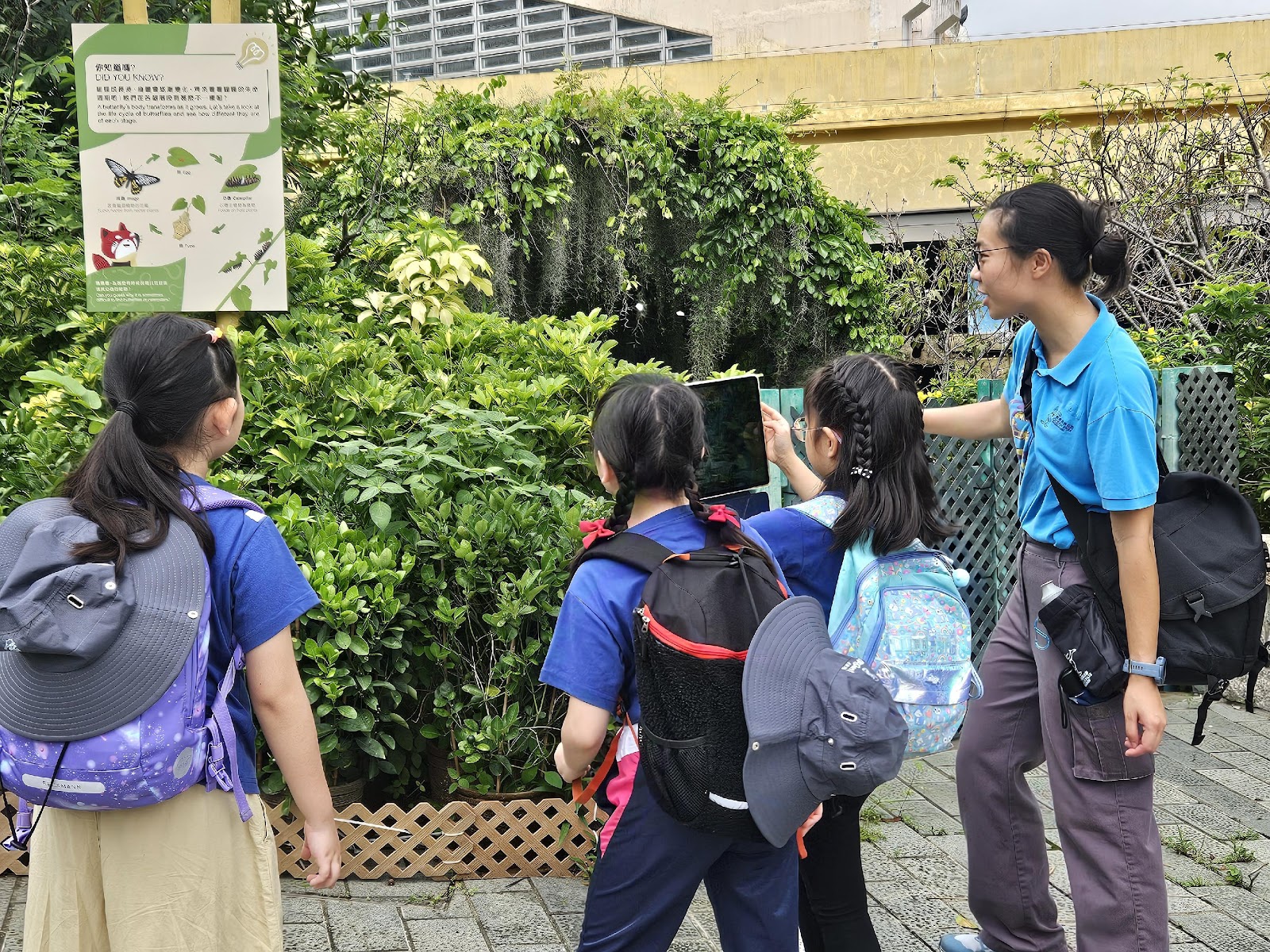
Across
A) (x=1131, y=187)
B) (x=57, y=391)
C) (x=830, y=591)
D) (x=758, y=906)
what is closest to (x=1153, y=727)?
(x=830, y=591)

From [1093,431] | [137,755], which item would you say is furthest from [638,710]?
[1093,431]

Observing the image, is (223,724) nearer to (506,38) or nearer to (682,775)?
(682,775)

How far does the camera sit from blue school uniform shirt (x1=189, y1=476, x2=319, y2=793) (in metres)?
1.90

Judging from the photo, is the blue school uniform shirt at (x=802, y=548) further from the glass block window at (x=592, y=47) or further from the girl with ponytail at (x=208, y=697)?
the glass block window at (x=592, y=47)

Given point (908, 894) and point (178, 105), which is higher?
point (178, 105)

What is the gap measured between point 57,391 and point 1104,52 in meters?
16.4

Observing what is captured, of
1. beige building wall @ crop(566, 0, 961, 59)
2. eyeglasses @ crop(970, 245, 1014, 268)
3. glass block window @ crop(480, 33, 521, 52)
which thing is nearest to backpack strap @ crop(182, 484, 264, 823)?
eyeglasses @ crop(970, 245, 1014, 268)

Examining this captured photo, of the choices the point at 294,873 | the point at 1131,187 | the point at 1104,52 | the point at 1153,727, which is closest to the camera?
the point at 1153,727

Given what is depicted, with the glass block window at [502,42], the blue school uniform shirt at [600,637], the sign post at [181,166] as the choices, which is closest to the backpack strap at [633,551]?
the blue school uniform shirt at [600,637]

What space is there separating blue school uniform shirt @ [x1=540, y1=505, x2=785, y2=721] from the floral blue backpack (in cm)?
44

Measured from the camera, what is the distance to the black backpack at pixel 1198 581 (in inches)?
94.8

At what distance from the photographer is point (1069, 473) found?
250 centimetres

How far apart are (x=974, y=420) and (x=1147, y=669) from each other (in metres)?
0.97

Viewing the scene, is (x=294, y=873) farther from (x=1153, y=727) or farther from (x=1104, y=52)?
(x=1104, y=52)
